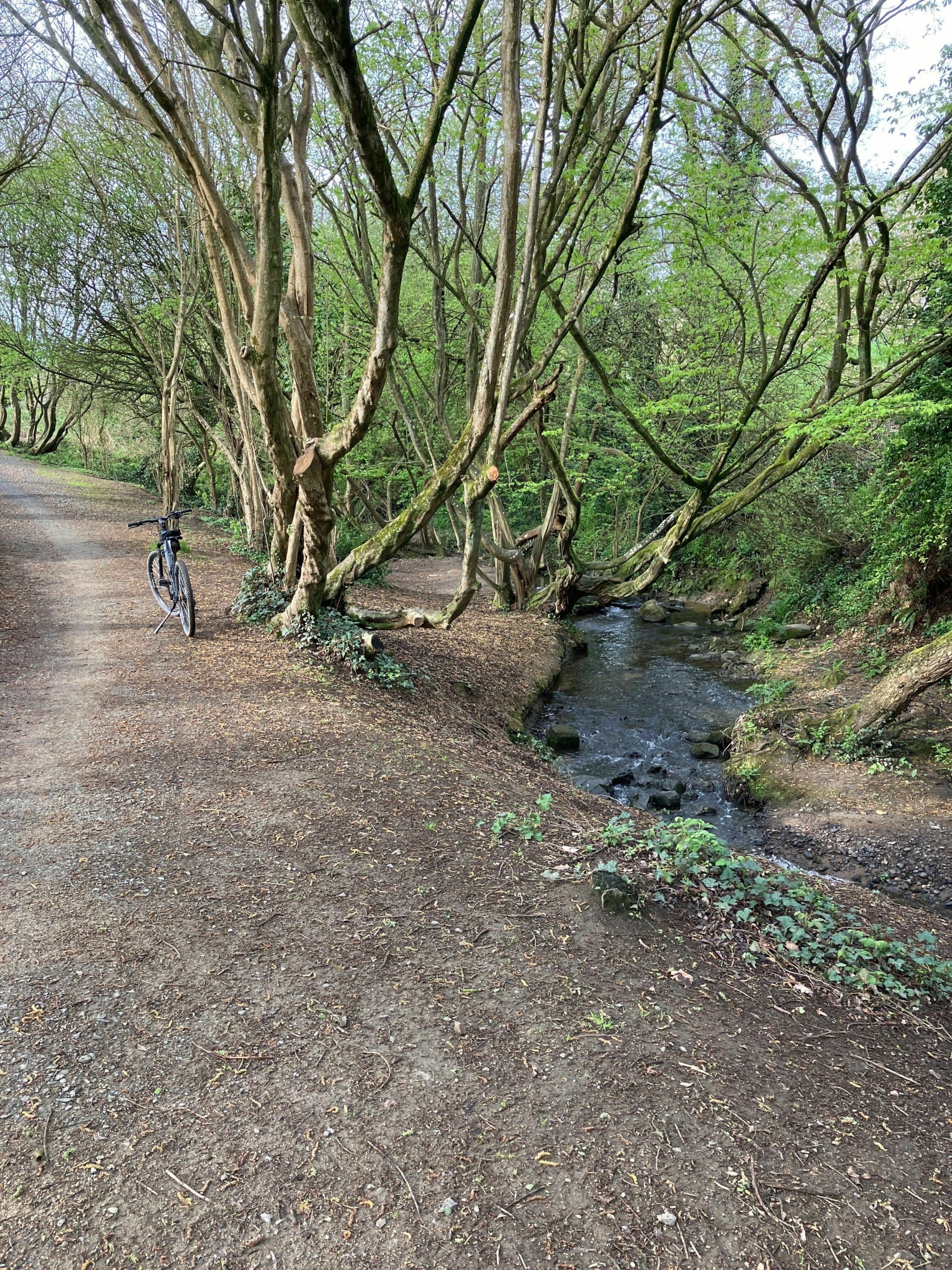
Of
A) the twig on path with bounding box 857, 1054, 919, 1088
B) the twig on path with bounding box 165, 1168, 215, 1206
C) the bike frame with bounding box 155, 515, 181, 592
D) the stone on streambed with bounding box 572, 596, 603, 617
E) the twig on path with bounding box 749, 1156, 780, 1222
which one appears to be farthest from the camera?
the stone on streambed with bounding box 572, 596, 603, 617

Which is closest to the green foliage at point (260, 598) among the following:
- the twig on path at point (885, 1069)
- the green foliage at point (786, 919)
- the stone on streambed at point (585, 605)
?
the green foliage at point (786, 919)

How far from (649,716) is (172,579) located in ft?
24.7

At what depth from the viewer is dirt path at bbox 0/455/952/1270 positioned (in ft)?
8.04

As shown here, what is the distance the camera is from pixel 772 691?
11.6m

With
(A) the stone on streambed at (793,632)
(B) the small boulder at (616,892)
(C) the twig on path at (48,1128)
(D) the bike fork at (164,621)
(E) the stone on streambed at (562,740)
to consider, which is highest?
(A) the stone on streambed at (793,632)

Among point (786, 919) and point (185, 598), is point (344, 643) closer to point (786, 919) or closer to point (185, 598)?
point (185, 598)

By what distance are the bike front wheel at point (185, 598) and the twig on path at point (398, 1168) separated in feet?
23.8

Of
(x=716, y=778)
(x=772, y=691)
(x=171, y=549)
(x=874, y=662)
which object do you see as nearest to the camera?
(x=171, y=549)

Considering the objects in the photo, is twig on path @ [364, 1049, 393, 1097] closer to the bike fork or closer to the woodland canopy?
the woodland canopy

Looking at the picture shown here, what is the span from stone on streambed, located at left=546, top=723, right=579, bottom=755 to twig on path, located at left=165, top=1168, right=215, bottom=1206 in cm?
790

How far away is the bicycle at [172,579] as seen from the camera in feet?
29.3

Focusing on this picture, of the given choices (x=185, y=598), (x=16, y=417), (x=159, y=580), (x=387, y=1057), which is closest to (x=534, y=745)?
(x=185, y=598)

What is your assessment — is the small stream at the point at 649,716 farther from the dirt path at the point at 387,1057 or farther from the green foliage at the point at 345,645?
the dirt path at the point at 387,1057

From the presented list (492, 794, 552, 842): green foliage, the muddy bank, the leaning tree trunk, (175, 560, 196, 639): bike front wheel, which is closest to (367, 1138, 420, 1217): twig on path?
(492, 794, 552, 842): green foliage
